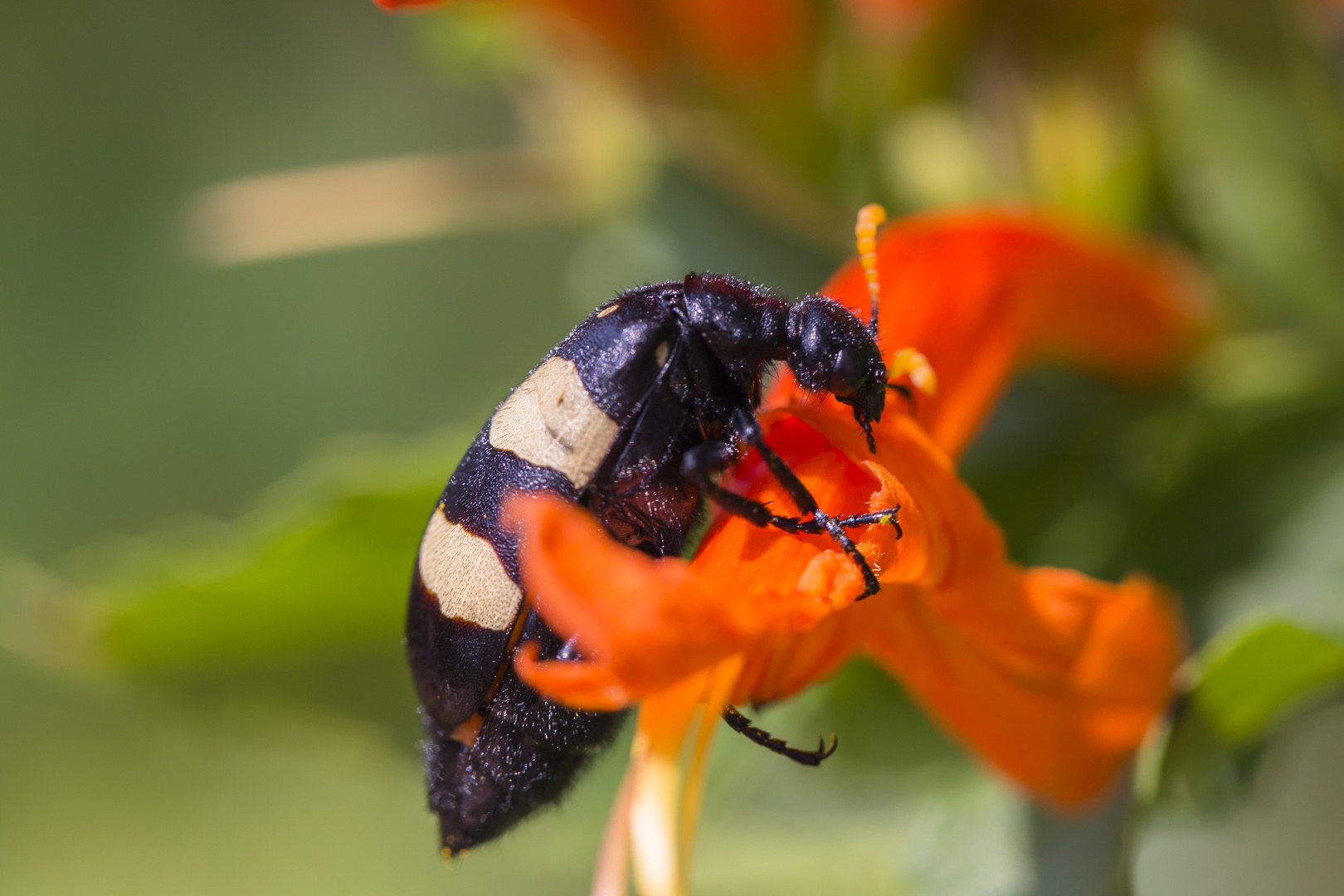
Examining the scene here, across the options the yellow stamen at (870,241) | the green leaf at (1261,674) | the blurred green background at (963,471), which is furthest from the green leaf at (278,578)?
the green leaf at (1261,674)

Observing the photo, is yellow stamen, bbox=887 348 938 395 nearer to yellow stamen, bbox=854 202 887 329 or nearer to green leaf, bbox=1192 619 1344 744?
yellow stamen, bbox=854 202 887 329

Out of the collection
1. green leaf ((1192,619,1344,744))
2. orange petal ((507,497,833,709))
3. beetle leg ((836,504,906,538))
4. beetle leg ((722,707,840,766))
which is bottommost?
green leaf ((1192,619,1344,744))

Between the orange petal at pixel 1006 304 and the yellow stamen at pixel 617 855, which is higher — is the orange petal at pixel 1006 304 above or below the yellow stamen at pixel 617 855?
above

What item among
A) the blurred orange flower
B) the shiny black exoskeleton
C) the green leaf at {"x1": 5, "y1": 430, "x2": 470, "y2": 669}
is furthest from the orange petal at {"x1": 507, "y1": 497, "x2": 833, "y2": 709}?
the green leaf at {"x1": 5, "y1": 430, "x2": 470, "y2": 669}

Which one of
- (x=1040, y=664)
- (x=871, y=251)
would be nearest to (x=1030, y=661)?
(x=1040, y=664)

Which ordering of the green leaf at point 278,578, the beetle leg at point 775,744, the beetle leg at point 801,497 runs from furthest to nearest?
the green leaf at point 278,578, the beetle leg at point 775,744, the beetle leg at point 801,497

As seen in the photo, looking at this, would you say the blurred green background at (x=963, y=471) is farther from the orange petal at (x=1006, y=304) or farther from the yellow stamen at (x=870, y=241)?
the yellow stamen at (x=870, y=241)
